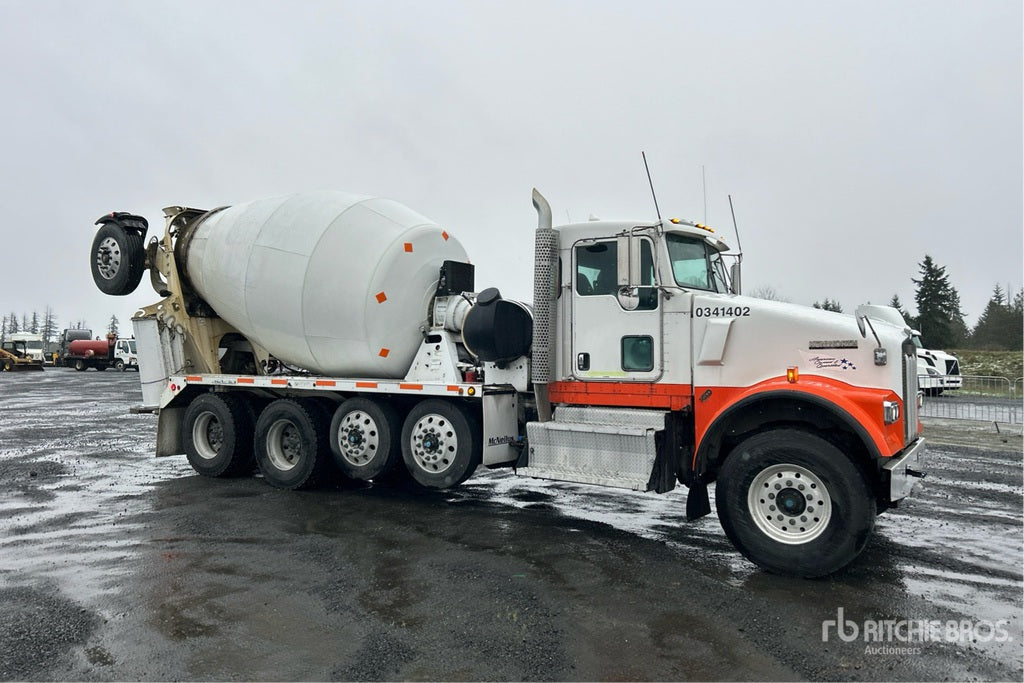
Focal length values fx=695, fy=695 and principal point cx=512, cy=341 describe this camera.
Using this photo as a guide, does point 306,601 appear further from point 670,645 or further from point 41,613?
point 670,645

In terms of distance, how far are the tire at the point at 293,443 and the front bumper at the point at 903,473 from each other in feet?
20.9

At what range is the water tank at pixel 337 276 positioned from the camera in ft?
27.6

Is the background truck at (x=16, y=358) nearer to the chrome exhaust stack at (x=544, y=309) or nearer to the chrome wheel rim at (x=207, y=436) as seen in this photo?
the chrome wheel rim at (x=207, y=436)

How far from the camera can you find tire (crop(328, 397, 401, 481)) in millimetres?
8312

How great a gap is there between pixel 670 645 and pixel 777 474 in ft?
6.73

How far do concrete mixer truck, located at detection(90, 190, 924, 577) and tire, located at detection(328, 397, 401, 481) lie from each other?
0.09 feet

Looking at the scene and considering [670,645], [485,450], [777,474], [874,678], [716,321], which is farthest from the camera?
[485,450]

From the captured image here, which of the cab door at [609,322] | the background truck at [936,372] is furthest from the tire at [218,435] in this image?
the background truck at [936,372]

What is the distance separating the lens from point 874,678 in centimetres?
387

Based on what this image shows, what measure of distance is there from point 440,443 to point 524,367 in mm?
1281

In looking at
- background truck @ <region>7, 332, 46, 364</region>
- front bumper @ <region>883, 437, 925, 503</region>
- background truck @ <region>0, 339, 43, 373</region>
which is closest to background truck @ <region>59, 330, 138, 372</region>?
background truck @ <region>0, 339, 43, 373</region>

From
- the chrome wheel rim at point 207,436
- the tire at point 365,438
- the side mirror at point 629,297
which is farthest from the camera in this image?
the chrome wheel rim at point 207,436

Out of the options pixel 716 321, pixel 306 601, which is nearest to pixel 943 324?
pixel 716 321

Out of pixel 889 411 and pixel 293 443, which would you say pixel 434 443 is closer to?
pixel 293 443
